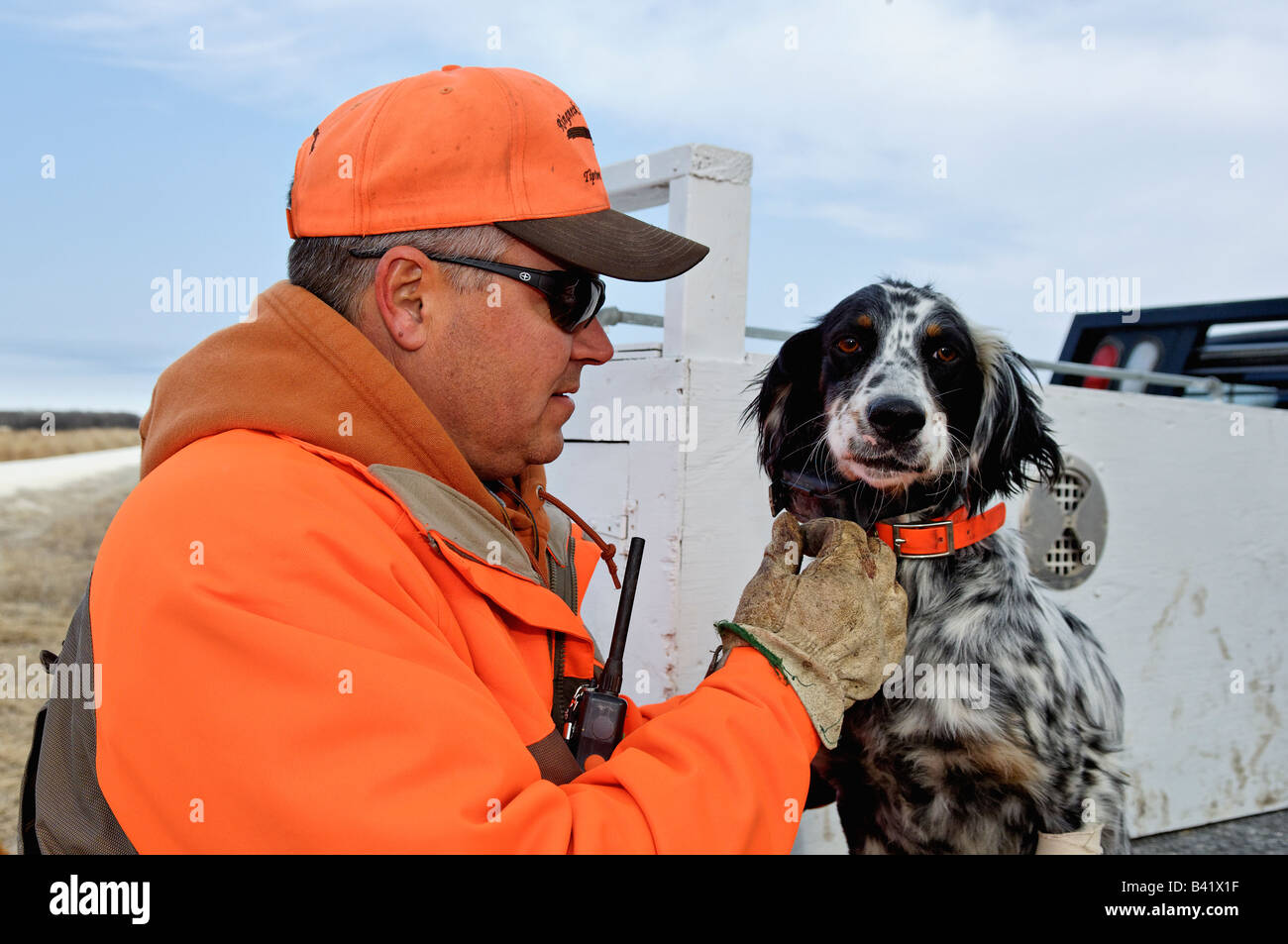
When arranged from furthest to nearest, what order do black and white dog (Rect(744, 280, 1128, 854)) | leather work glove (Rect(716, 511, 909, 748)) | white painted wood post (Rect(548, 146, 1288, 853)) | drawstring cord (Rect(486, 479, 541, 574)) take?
white painted wood post (Rect(548, 146, 1288, 853))
black and white dog (Rect(744, 280, 1128, 854))
drawstring cord (Rect(486, 479, 541, 574))
leather work glove (Rect(716, 511, 909, 748))

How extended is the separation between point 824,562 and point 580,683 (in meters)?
0.55

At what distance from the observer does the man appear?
1.18 meters

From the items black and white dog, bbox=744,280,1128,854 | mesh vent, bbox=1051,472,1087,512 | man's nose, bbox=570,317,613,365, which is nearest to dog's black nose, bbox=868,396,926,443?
black and white dog, bbox=744,280,1128,854

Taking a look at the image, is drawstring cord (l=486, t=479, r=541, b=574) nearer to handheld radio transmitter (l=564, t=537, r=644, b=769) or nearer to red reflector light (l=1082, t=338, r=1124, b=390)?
handheld radio transmitter (l=564, t=537, r=644, b=769)

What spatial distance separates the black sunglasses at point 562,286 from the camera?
1.61 meters

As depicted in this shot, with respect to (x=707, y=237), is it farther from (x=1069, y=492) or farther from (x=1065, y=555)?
(x=1065, y=555)

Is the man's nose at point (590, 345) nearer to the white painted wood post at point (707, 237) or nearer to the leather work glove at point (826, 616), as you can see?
Answer: the leather work glove at point (826, 616)

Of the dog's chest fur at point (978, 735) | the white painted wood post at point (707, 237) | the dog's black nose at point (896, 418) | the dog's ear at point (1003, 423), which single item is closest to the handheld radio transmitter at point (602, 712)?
the dog's black nose at point (896, 418)

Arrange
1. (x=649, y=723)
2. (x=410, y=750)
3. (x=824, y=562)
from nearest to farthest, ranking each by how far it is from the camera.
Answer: (x=410, y=750) < (x=649, y=723) < (x=824, y=562)

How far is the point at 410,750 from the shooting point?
1.19 metres

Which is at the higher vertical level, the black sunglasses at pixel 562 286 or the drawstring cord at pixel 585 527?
the black sunglasses at pixel 562 286
